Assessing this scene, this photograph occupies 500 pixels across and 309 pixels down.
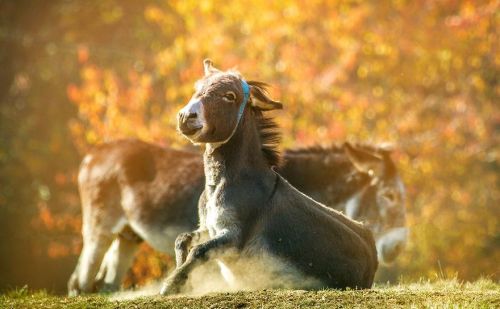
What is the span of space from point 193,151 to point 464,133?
10.9m

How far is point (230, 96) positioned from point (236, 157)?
18.3 inches

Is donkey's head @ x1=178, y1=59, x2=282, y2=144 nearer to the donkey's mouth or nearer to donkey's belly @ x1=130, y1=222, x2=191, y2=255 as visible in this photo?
the donkey's mouth

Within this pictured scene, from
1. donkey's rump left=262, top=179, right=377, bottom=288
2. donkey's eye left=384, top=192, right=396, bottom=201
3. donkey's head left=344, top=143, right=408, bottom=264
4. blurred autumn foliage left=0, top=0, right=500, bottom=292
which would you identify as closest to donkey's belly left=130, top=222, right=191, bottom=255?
donkey's head left=344, top=143, right=408, bottom=264

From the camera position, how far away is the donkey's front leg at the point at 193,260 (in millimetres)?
6191

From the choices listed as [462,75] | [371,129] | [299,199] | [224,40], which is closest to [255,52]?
[224,40]

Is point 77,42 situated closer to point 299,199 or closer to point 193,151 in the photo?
point 193,151

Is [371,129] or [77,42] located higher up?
[77,42]

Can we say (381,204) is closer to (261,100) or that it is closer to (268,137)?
(268,137)

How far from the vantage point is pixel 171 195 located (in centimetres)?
998

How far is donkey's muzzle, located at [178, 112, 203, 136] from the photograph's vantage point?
20.9 ft

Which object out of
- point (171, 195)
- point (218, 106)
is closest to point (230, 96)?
point (218, 106)

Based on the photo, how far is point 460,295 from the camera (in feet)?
19.8

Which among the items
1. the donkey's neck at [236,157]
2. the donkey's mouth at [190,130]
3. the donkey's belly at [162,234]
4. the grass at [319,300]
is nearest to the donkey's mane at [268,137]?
the donkey's neck at [236,157]

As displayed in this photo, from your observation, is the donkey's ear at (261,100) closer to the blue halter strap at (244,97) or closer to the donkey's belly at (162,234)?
the blue halter strap at (244,97)
